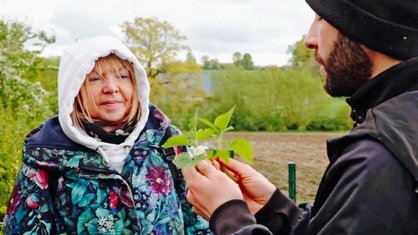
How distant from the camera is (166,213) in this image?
3.23 m

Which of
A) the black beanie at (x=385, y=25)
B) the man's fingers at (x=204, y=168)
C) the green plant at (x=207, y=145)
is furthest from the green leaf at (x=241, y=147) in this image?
the black beanie at (x=385, y=25)

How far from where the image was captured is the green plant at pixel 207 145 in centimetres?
204

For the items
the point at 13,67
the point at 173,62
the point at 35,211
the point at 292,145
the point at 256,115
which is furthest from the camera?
the point at 256,115

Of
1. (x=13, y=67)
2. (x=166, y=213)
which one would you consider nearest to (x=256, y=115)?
(x=13, y=67)

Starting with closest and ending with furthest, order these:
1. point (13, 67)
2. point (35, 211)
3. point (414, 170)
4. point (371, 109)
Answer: point (414, 170) < point (371, 109) < point (35, 211) < point (13, 67)

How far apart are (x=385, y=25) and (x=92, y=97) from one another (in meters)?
1.90

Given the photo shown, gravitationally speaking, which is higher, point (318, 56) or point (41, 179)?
point (318, 56)

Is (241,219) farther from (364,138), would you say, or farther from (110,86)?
(110,86)

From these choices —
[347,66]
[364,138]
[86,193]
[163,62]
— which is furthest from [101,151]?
[163,62]

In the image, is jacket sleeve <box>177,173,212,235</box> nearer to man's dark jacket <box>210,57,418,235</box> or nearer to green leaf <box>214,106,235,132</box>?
green leaf <box>214,106,235,132</box>

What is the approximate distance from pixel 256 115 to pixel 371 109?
3971 centimetres

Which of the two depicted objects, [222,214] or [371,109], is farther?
[222,214]

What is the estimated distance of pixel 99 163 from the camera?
320cm

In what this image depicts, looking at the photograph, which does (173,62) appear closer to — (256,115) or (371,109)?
(256,115)
